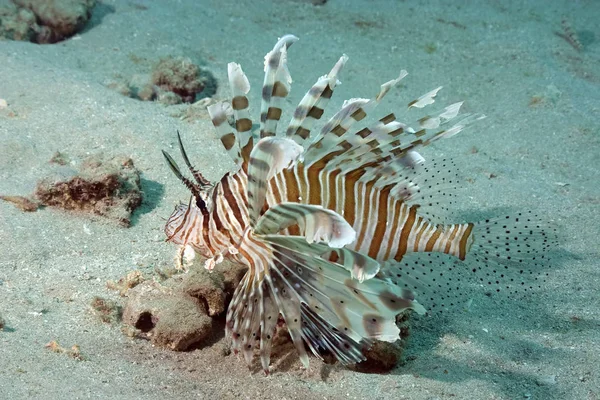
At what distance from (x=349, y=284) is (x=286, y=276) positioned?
38cm

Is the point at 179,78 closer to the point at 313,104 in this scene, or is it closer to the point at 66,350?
the point at 313,104

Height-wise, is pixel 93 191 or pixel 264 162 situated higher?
pixel 264 162

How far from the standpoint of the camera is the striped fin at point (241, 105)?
2.99 metres

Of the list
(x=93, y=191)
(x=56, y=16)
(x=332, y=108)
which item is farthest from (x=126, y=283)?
(x=56, y=16)

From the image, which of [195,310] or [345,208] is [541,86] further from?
[195,310]

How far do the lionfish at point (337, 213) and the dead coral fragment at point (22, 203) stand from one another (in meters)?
1.66

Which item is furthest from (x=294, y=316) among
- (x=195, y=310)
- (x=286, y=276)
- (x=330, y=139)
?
(x=330, y=139)

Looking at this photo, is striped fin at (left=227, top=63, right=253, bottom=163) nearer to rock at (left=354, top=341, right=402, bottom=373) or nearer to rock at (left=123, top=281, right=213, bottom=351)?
rock at (left=123, top=281, right=213, bottom=351)

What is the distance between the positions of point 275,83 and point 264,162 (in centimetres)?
85

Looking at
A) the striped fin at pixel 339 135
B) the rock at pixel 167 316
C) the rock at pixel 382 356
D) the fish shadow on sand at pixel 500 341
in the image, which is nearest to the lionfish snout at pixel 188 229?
the rock at pixel 167 316

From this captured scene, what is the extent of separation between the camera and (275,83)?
316 cm

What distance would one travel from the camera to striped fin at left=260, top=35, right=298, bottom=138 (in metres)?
3.07

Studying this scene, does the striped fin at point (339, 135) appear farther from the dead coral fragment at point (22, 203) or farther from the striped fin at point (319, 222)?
the dead coral fragment at point (22, 203)

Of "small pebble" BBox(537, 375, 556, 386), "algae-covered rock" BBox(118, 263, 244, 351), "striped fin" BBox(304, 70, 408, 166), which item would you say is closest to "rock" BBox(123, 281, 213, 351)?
"algae-covered rock" BBox(118, 263, 244, 351)
